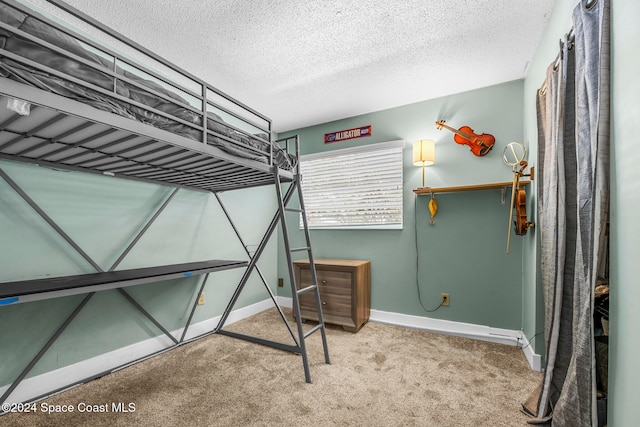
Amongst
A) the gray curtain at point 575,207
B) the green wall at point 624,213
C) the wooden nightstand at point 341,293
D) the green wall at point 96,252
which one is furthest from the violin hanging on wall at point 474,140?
the green wall at point 96,252

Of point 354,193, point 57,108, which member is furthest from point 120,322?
point 354,193

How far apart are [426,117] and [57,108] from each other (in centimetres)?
299

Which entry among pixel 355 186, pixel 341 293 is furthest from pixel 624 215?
pixel 355 186

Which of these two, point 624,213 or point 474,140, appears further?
point 474,140

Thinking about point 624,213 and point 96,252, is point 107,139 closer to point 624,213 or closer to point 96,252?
point 96,252

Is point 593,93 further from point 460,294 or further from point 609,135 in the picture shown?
point 460,294

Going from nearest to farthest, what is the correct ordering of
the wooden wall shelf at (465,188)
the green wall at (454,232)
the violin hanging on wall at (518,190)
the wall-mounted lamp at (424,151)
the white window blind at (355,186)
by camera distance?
1. the violin hanging on wall at (518,190)
2. the wooden wall shelf at (465,188)
3. the green wall at (454,232)
4. the wall-mounted lamp at (424,151)
5. the white window blind at (355,186)

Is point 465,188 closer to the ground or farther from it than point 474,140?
closer to the ground

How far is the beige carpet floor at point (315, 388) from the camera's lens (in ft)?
5.23

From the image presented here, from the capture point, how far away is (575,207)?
1439 millimetres

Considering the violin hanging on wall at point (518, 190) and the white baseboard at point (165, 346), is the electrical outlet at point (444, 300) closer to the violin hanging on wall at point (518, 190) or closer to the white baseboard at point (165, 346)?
the white baseboard at point (165, 346)

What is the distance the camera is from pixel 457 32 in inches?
80.4

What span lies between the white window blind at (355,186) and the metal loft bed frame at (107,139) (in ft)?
4.02

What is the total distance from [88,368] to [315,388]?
62.9 inches
